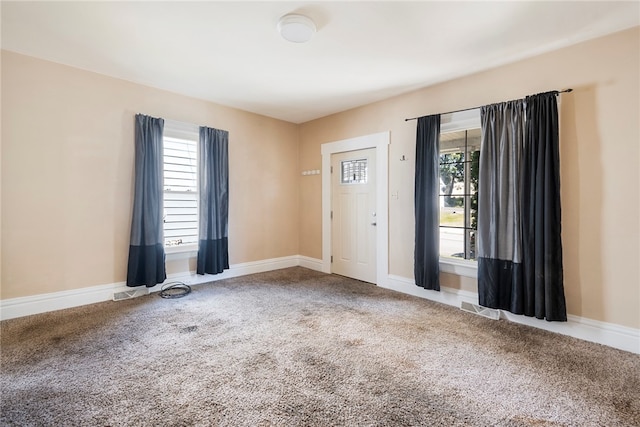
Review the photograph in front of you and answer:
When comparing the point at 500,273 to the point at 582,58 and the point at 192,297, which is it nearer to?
the point at 582,58

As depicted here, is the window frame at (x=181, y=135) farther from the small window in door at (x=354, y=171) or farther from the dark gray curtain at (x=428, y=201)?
the dark gray curtain at (x=428, y=201)

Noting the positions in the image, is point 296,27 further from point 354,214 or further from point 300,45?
point 354,214

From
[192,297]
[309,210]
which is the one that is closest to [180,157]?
[192,297]

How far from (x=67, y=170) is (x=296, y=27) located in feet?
9.33

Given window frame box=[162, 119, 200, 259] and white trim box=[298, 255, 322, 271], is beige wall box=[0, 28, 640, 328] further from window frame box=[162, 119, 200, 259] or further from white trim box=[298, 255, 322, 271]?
white trim box=[298, 255, 322, 271]

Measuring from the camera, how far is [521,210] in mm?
2789

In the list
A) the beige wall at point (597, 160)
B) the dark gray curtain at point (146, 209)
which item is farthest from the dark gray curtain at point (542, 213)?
the dark gray curtain at point (146, 209)

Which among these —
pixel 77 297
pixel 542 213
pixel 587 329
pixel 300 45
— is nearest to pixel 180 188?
pixel 77 297

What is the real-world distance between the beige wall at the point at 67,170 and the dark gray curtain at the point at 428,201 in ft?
9.95

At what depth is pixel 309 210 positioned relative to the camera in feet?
17.2

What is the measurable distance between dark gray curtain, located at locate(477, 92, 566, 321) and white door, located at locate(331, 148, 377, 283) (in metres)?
1.54

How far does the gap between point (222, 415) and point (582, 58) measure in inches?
154

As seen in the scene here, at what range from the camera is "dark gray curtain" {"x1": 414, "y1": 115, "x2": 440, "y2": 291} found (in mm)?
3438

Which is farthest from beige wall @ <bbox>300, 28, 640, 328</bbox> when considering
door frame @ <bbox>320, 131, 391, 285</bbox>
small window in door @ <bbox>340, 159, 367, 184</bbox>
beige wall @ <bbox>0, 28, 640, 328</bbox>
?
small window in door @ <bbox>340, 159, 367, 184</bbox>
